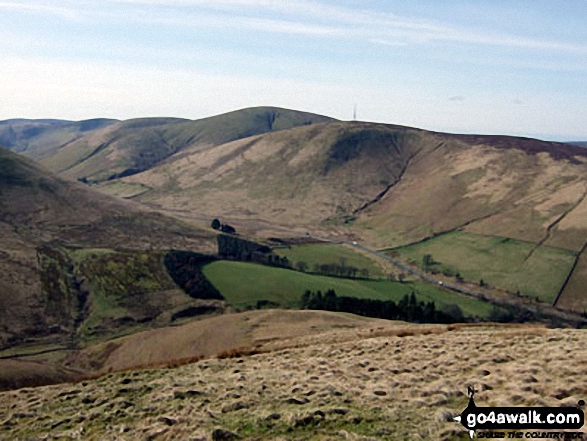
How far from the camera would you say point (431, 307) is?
11712cm

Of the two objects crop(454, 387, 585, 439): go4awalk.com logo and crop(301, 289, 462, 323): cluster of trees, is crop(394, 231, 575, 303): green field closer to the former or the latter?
crop(301, 289, 462, 323): cluster of trees

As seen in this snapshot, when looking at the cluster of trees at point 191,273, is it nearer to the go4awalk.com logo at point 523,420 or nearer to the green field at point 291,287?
the green field at point 291,287

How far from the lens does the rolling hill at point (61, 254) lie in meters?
110

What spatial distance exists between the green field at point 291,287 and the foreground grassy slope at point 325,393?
9205 cm

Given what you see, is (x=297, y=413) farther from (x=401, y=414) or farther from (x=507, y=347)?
(x=507, y=347)

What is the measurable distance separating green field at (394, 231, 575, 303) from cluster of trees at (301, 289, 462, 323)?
5222 cm

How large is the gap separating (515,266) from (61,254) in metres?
155

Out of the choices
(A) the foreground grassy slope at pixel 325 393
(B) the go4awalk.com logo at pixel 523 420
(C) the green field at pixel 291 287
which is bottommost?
(C) the green field at pixel 291 287

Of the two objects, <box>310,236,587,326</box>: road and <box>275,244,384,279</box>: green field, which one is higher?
<box>275,244,384,279</box>: green field

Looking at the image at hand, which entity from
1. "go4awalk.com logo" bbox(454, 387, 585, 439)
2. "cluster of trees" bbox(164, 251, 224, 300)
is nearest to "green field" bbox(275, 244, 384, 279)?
"cluster of trees" bbox(164, 251, 224, 300)

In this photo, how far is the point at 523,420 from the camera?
21.2m

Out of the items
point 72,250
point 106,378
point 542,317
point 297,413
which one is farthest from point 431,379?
point 72,250

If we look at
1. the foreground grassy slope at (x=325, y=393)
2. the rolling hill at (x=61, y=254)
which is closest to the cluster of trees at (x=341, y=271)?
the rolling hill at (x=61, y=254)

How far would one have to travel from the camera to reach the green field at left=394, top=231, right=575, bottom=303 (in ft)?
536
